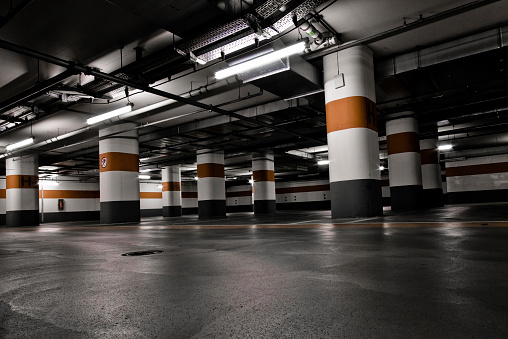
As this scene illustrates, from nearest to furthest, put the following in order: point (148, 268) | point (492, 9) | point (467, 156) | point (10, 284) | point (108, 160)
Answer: point (10, 284)
point (148, 268)
point (492, 9)
point (108, 160)
point (467, 156)

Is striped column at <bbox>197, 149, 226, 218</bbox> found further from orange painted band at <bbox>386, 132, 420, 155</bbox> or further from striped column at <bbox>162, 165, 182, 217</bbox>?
orange painted band at <bbox>386, 132, 420, 155</bbox>

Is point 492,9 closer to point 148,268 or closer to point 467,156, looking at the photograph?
point 148,268

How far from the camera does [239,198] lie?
4700 cm

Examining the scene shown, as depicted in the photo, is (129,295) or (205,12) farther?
(205,12)

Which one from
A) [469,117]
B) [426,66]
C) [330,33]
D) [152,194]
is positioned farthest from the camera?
[152,194]

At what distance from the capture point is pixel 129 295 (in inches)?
90.4

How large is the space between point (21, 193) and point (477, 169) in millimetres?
35847

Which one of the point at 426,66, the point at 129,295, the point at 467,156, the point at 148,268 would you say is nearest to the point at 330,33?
the point at 426,66

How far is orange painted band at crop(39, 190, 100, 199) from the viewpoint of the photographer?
33.6m

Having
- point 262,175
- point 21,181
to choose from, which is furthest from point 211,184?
point 21,181

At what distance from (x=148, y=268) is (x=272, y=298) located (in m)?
1.74

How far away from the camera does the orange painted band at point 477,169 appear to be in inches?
1141

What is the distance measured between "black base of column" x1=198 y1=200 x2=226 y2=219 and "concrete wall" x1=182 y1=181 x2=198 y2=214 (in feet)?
69.4

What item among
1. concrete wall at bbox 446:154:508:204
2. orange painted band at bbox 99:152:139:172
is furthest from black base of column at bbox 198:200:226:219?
concrete wall at bbox 446:154:508:204
